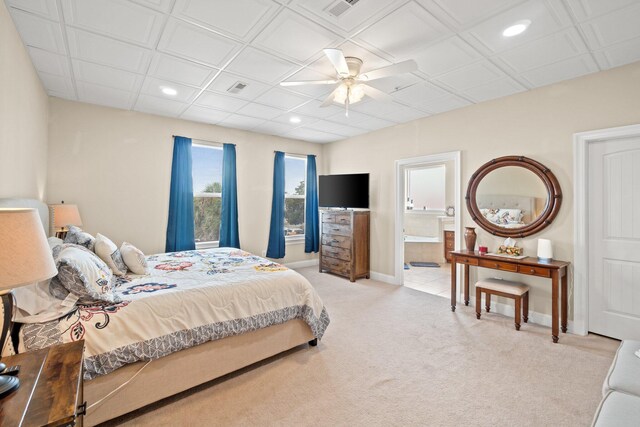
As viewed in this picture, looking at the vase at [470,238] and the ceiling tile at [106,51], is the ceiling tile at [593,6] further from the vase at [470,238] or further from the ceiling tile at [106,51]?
the ceiling tile at [106,51]

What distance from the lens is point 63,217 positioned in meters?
3.33

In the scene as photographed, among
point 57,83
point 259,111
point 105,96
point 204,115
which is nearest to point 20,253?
point 57,83

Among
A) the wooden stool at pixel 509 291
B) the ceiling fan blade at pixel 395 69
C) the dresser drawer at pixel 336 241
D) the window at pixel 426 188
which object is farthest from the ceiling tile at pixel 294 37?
the window at pixel 426 188

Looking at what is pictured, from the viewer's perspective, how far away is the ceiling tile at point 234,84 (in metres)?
3.10

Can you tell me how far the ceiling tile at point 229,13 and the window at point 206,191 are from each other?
119 inches

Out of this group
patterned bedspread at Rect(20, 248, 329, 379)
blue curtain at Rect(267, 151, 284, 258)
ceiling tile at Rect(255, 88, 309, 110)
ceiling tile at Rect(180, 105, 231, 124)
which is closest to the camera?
patterned bedspread at Rect(20, 248, 329, 379)

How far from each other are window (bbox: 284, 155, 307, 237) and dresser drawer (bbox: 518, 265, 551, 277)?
13.3 feet

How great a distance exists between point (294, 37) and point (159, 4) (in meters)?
0.96

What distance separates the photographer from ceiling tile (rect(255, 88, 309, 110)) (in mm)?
3502

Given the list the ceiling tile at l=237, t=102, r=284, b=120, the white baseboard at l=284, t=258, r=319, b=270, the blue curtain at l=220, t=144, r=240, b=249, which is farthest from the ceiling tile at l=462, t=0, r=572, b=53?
the white baseboard at l=284, t=258, r=319, b=270

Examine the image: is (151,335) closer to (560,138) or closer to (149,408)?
(149,408)

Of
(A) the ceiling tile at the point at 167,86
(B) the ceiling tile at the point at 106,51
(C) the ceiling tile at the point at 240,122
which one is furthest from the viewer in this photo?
(C) the ceiling tile at the point at 240,122

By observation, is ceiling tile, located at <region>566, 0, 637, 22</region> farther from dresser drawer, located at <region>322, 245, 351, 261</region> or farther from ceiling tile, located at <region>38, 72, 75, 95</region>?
ceiling tile, located at <region>38, 72, 75, 95</region>

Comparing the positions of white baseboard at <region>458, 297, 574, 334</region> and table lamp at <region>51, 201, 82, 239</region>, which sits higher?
table lamp at <region>51, 201, 82, 239</region>
